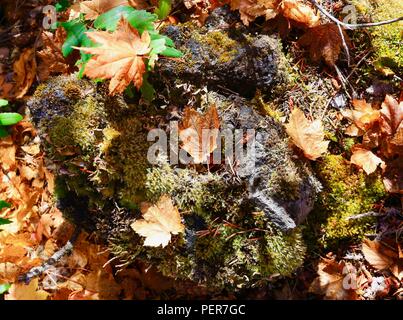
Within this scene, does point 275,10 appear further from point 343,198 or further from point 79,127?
point 79,127

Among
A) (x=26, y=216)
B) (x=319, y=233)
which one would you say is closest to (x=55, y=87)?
(x=26, y=216)

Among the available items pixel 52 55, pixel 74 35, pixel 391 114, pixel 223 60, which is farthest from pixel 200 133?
pixel 52 55

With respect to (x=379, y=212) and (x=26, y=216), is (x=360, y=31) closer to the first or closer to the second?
(x=379, y=212)

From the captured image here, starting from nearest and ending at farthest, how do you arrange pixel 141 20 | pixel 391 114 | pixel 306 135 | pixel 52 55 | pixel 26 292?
1. pixel 141 20
2. pixel 306 135
3. pixel 391 114
4. pixel 26 292
5. pixel 52 55

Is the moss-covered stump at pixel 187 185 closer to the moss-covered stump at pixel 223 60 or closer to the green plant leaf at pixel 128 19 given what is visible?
the moss-covered stump at pixel 223 60

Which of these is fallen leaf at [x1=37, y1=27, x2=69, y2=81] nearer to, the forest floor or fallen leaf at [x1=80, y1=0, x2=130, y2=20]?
the forest floor

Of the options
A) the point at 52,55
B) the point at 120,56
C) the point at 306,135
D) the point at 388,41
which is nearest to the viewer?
the point at 120,56
